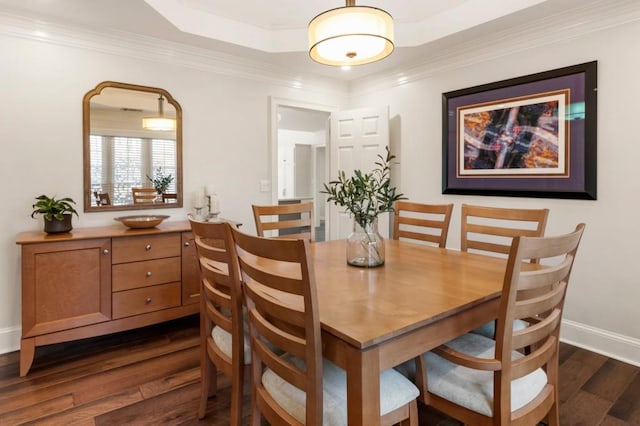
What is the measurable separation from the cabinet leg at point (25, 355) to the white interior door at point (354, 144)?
9.37 ft

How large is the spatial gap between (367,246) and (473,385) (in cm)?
73

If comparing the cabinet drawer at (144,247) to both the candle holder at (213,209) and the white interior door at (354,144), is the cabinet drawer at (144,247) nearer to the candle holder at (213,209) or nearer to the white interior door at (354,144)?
the candle holder at (213,209)

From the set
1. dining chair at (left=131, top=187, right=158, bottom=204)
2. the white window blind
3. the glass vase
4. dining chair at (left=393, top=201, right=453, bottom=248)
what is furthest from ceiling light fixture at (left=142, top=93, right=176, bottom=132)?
the glass vase

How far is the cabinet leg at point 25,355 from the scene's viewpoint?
7.48 ft

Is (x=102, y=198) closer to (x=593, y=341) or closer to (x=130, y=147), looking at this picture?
(x=130, y=147)

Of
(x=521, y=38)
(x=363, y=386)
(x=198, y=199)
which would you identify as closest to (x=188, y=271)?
(x=198, y=199)

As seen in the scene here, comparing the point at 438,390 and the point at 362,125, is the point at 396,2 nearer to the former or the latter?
the point at 362,125

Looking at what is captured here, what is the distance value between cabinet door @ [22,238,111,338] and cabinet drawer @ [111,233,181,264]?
0.20ft

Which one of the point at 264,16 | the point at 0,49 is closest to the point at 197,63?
the point at 264,16

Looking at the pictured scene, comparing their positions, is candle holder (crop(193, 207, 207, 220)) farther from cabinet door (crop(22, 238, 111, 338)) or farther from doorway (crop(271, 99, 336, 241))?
doorway (crop(271, 99, 336, 241))

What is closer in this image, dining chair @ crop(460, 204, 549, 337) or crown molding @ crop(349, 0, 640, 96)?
dining chair @ crop(460, 204, 549, 337)

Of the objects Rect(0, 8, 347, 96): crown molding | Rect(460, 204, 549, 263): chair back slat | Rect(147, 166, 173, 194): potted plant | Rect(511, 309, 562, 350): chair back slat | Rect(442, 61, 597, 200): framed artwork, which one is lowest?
Rect(511, 309, 562, 350): chair back slat

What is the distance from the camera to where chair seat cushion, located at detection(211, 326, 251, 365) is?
5.22 ft

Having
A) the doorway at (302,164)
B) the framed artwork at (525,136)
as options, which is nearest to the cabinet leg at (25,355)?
Result: the framed artwork at (525,136)
